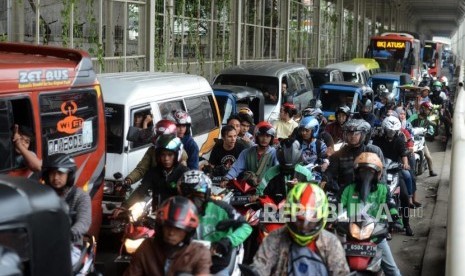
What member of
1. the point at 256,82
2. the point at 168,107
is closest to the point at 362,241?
the point at 168,107

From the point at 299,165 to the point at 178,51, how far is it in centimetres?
1389

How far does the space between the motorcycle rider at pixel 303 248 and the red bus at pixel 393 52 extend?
114 ft

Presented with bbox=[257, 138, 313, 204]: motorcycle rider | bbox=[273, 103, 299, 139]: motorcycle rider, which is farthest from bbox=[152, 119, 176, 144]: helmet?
bbox=[273, 103, 299, 139]: motorcycle rider

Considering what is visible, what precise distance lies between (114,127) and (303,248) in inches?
211

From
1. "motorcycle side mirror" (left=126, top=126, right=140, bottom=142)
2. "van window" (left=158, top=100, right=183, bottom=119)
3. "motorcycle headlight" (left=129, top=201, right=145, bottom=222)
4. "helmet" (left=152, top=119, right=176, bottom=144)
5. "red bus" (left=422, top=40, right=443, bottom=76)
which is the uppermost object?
"red bus" (left=422, top=40, right=443, bottom=76)

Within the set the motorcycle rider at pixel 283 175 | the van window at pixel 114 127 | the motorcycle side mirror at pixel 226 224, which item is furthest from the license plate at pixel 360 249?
the van window at pixel 114 127

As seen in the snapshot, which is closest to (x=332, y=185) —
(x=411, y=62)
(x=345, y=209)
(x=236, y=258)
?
(x=345, y=209)

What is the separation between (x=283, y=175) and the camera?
8008 mm

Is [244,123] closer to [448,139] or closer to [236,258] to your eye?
[236,258]

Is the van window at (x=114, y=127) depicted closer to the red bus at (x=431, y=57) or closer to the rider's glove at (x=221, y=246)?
the rider's glove at (x=221, y=246)

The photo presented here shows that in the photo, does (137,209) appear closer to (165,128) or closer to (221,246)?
(165,128)

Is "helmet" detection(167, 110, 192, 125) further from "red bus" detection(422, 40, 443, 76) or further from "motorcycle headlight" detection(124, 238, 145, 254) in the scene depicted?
"red bus" detection(422, 40, 443, 76)

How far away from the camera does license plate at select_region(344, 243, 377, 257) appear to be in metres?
6.39

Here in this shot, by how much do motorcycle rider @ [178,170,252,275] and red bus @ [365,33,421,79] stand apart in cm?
3377
